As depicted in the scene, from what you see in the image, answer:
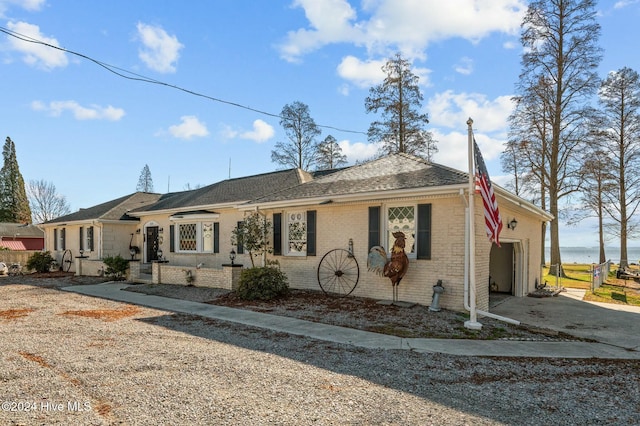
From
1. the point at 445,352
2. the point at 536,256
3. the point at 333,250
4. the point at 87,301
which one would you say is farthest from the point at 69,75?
the point at 536,256

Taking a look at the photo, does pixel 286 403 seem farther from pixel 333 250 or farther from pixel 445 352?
pixel 333 250

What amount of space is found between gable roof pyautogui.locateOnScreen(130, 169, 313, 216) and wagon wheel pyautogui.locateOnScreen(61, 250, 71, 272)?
5.67m

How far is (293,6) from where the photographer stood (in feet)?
38.9

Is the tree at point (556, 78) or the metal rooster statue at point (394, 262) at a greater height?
the tree at point (556, 78)

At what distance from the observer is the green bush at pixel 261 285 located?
10516mm

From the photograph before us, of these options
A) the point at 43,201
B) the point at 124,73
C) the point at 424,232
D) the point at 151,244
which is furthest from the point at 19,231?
the point at 424,232

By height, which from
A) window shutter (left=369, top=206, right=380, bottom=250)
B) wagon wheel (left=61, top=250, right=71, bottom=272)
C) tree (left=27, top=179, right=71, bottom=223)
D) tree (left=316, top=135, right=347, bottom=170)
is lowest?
wagon wheel (left=61, top=250, right=71, bottom=272)

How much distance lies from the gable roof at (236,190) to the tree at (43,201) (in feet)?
137

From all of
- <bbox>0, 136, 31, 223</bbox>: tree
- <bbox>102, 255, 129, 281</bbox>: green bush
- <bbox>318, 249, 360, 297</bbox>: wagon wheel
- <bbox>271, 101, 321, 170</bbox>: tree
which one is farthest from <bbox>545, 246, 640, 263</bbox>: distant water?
<bbox>0, 136, 31, 223</bbox>: tree

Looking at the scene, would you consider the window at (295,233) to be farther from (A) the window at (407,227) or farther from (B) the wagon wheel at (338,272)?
(A) the window at (407,227)

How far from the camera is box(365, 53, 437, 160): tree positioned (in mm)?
25266

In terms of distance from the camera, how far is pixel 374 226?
10.2m

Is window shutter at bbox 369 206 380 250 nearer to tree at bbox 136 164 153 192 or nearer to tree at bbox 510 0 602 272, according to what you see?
tree at bbox 510 0 602 272

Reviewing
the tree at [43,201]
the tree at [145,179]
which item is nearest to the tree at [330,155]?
the tree at [145,179]
